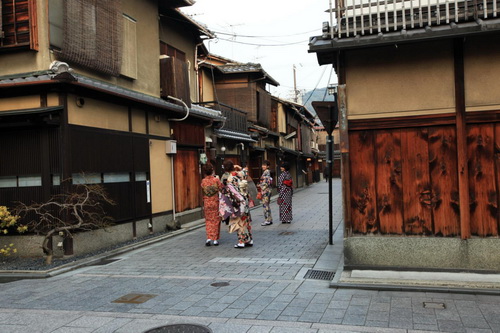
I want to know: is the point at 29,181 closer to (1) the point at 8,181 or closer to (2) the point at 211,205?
(1) the point at 8,181

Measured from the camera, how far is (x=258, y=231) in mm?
13641

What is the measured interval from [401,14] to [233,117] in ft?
52.4

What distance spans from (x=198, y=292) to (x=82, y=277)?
9.27ft

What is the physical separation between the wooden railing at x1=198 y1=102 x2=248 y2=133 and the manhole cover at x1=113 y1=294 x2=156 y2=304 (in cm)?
1477

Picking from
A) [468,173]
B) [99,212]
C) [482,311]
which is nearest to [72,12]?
[99,212]

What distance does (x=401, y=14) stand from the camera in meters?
7.17

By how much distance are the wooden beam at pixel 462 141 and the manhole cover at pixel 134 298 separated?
5.33 meters

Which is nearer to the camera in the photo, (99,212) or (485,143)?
(485,143)

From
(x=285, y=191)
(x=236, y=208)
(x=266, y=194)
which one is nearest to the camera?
(x=236, y=208)

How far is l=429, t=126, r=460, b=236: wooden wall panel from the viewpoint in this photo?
7141mm

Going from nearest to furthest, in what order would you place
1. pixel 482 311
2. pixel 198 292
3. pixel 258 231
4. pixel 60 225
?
1. pixel 482 311
2. pixel 198 292
3. pixel 60 225
4. pixel 258 231

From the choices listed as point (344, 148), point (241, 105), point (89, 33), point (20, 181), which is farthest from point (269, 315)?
point (241, 105)

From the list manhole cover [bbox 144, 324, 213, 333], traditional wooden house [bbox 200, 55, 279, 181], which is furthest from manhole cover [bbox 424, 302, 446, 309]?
traditional wooden house [bbox 200, 55, 279, 181]

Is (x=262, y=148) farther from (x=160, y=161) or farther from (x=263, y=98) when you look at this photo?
(x=160, y=161)
